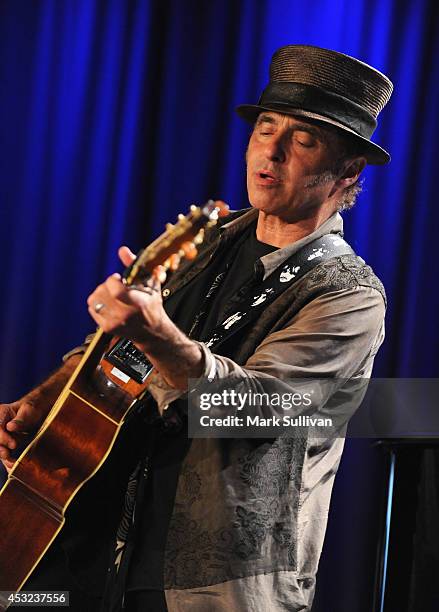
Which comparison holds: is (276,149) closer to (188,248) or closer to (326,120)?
(326,120)

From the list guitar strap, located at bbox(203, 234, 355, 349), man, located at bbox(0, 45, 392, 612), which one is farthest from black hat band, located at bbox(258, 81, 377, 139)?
guitar strap, located at bbox(203, 234, 355, 349)

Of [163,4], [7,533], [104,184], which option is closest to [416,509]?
[7,533]

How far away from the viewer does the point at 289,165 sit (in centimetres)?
218

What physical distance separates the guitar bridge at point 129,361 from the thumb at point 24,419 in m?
0.36

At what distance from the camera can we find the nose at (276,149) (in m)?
2.16

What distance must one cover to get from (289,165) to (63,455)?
2.79ft

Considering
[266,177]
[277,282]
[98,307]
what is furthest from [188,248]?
[266,177]

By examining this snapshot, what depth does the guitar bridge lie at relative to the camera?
6.40 ft

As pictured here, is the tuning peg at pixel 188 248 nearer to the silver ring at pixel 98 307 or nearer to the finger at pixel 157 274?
the finger at pixel 157 274

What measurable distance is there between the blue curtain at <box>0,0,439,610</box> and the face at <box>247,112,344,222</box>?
1.15 meters

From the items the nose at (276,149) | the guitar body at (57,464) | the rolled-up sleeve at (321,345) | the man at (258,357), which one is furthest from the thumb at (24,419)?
the nose at (276,149)

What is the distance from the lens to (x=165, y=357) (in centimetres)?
164

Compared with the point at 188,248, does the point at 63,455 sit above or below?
below

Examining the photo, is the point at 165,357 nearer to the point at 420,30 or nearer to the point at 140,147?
the point at 140,147
